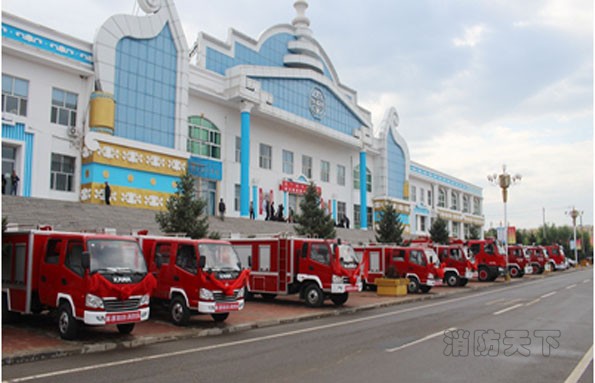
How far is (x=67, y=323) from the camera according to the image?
36.1ft

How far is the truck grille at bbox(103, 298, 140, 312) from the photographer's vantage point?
35.3 feet

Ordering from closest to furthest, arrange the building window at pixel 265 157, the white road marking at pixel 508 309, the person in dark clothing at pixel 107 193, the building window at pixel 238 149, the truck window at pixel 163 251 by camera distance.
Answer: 1. the truck window at pixel 163 251
2. the white road marking at pixel 508 309
3. the person in dark clothing at pixel 107 193
4. the building window at pixel 238 149
5. the building window at pixel 265 157

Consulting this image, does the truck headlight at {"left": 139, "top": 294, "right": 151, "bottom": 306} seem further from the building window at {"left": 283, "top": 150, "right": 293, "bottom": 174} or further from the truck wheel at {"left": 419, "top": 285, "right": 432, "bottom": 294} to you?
the building window at {"left": 283, "top": 150, "right": 293, "bottom": 174}

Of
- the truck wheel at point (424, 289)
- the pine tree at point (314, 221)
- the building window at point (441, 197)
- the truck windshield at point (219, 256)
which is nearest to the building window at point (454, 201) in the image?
the building window at point (441, 197)

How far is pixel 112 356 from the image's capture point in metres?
9.90

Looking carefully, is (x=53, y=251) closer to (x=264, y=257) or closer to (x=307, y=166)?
(x=264, y=257)

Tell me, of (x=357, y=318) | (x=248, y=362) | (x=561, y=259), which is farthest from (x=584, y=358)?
(x=561, y=259)

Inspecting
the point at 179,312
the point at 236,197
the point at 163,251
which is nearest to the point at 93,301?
the point at 179,312

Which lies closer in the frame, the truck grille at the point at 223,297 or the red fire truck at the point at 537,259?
the truck grille at the point at 223,297

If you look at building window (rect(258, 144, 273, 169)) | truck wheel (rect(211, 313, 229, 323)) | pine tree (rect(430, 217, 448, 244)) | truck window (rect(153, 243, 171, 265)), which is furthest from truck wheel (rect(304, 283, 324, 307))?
pine tree (rect(430, 217, 448, 244))

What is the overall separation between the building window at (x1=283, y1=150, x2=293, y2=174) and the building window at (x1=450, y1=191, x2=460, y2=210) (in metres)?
41.0

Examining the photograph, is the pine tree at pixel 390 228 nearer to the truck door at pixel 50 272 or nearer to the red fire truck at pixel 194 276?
the red fire truck at pixel 194 276

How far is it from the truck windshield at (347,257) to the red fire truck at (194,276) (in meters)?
5.22

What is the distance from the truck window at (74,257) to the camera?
36.3ft
